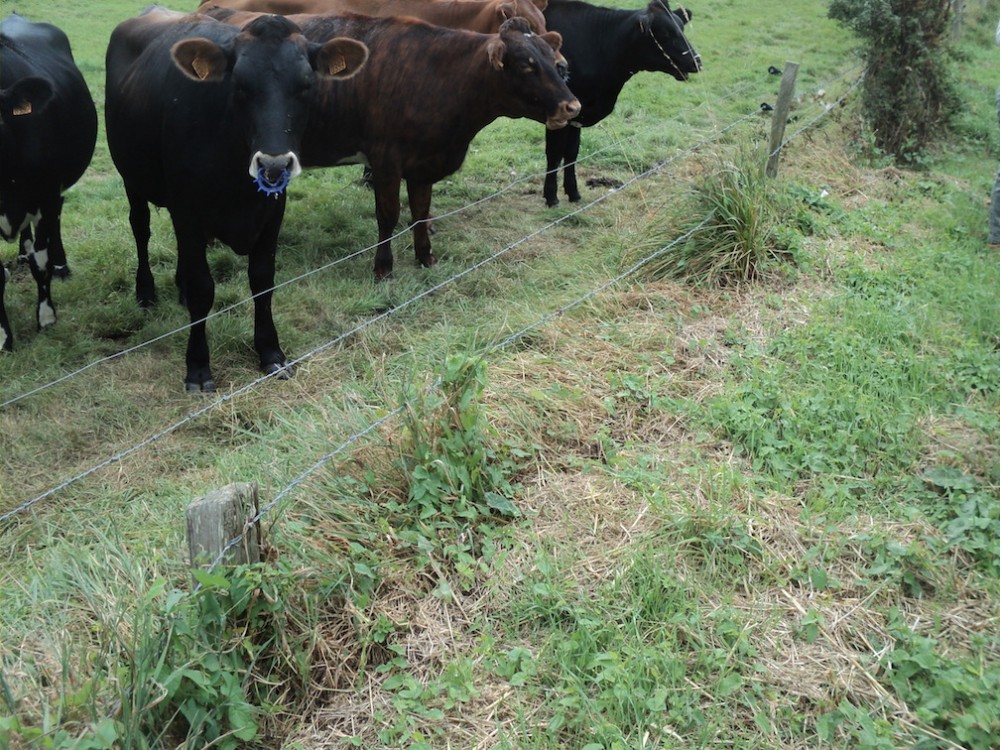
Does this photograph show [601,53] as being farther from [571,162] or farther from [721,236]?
[721,236]

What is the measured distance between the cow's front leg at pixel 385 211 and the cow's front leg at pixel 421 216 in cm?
17

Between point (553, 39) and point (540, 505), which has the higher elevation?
point (553, 39)

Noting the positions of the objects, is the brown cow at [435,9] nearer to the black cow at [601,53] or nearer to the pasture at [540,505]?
the black cow at [601,53]

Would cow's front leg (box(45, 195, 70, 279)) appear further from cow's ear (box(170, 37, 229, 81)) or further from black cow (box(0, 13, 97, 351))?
cow's ear (box(170, 37, 229, 81))

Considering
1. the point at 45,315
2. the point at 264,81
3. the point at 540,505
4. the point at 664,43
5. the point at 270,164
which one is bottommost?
the point at 45,315

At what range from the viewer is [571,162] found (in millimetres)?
7762

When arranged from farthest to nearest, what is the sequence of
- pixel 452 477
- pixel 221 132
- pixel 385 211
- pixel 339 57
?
pixel 385 211 → pixel 339 57 → pixel 221 132 → pixel 452 477

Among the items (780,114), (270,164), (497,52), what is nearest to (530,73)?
(497,52)

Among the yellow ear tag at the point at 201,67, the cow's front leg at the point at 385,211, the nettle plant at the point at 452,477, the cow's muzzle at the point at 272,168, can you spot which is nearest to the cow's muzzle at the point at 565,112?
the cow's front leg at the point at 385,211

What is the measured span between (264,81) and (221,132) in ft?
1.31

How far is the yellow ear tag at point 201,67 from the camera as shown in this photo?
4496 millimetres

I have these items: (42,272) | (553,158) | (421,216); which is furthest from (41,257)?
(553,158)

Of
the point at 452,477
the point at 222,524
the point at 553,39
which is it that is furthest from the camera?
the point at 553,39

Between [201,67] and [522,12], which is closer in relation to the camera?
[201,67]
